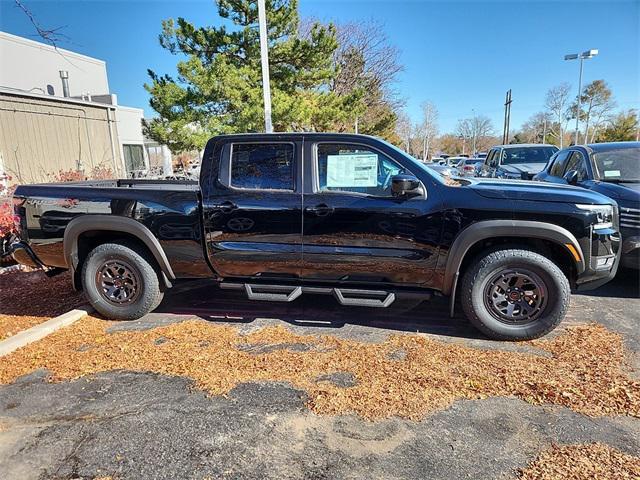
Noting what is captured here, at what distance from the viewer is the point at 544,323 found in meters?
3.69

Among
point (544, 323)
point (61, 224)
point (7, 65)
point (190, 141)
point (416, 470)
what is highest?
point (7, 65)

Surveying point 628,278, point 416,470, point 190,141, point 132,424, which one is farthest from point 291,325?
point 190,141

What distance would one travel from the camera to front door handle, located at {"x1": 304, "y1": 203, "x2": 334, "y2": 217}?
383cm

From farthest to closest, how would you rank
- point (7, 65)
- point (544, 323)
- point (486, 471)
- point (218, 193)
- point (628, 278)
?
1. point (7, 65)
2. point (628, 278)
3. point (218, 193)
4. point (544, 323)
5. point (486, 471)

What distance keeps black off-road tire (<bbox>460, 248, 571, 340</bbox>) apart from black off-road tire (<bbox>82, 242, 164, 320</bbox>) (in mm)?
3102

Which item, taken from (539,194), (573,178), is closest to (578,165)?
(573,178)

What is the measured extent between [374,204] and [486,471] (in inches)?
87.4

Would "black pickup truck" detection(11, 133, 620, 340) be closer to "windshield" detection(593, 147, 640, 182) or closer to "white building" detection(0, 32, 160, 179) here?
"windshield" detection(593, 147, 640, 182)

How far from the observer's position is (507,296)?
12.3ft

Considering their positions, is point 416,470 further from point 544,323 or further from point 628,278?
point 628,278

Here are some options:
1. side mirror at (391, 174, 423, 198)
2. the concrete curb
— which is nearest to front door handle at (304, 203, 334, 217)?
side mirror at (391, 174, 423, 198)

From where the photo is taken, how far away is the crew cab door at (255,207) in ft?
12.9

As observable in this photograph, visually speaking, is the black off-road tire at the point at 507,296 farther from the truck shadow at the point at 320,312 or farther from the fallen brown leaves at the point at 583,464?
the fallen brown leaves at the point at 583,464

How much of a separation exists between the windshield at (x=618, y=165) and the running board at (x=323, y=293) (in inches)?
157
